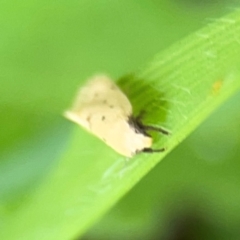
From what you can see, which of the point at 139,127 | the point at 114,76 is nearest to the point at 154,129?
the point at 139,127

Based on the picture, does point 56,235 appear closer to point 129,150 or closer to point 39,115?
point 129,150

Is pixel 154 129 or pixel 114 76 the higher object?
pixel 114 76

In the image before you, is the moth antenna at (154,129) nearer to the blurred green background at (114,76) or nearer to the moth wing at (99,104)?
the moth wing at (99,104)

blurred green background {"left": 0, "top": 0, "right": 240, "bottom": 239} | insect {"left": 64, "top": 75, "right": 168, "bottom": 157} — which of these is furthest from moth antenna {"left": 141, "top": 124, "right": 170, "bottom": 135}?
blurred green background {"left": 0, "top": 0, "right": 240, "bottom": 239}

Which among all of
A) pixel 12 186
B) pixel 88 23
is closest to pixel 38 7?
pixel 88 23

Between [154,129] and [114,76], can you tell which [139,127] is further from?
[114,76]

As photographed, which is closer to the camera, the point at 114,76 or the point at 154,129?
the point at 154,129
